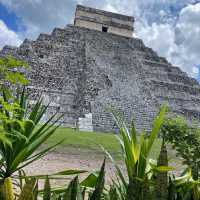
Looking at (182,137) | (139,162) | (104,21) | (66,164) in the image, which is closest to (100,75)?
(104,21)

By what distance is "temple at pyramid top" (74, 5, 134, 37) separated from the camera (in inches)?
923

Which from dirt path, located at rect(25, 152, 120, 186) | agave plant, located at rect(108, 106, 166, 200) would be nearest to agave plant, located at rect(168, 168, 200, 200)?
agave plant, located at rect(108, 106, 166, 200)

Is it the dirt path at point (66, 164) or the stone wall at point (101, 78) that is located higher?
the stone wall at point (101, 78)

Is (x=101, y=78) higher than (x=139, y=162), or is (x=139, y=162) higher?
(x=101, y=78)

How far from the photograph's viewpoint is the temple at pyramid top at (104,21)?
2345cm

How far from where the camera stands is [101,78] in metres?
17.9

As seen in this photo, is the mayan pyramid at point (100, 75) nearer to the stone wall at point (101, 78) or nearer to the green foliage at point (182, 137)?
the stone wall at point (101, 78)

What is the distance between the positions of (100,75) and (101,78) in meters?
0.23

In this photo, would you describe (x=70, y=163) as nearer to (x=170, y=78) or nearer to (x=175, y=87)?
(x=175, y=87)

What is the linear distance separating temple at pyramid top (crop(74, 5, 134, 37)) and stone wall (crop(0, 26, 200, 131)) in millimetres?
1067

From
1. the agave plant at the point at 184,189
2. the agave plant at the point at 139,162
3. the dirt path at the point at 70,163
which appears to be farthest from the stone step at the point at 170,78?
the agave plant at the point at 139,162

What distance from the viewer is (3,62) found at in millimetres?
1742

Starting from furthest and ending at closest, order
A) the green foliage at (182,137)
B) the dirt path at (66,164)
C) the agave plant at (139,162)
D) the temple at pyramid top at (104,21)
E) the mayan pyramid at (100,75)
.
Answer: the temple at pyramid top at (104,21) < the mayan pyramid at (100,75) < the dirt path at (66,164) < the green foliage at (182,137) < the agave plant at (139,162)

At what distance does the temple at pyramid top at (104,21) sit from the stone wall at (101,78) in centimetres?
107
